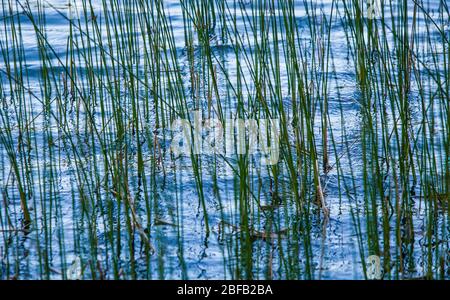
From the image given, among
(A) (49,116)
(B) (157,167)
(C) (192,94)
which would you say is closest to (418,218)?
(B) (157,167)

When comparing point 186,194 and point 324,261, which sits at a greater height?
point 186,194

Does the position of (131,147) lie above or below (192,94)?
below

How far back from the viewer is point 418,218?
2123mm

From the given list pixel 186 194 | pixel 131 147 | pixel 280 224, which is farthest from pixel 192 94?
pixel 280 224

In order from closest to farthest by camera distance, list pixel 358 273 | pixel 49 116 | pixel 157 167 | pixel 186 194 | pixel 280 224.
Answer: pixel 358 273
pixel 280 224
pixel 186 194
pixel 157 167
pixel 49 116

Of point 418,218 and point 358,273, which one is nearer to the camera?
point 358,273

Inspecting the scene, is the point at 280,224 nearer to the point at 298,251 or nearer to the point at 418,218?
the point at 298,251

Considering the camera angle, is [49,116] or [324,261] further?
[49,116]

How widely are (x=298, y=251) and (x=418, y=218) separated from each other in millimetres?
427

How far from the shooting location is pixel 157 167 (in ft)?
8.01
